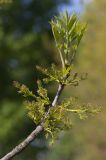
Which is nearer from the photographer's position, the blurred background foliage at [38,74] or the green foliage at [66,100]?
the green foliage at [66,100]

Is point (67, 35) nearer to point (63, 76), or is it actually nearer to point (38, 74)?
point (63, 76)

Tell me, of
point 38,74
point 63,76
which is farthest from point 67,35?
point 38,74

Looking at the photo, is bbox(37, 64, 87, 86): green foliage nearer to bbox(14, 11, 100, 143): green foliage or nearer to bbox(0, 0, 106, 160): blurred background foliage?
bbox(14, 11, 100, 143): green foliage

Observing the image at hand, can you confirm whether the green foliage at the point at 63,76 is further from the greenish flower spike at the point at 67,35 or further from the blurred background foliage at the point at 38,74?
the blurred background foliage at the point at 38,74

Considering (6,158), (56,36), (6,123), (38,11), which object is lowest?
(6,158)

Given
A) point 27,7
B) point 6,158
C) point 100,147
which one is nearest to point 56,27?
point 6,158

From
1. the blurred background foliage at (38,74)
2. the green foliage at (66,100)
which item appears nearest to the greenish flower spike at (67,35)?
the green foliage at (66,100)

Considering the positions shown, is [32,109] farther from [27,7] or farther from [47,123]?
[27,7]
